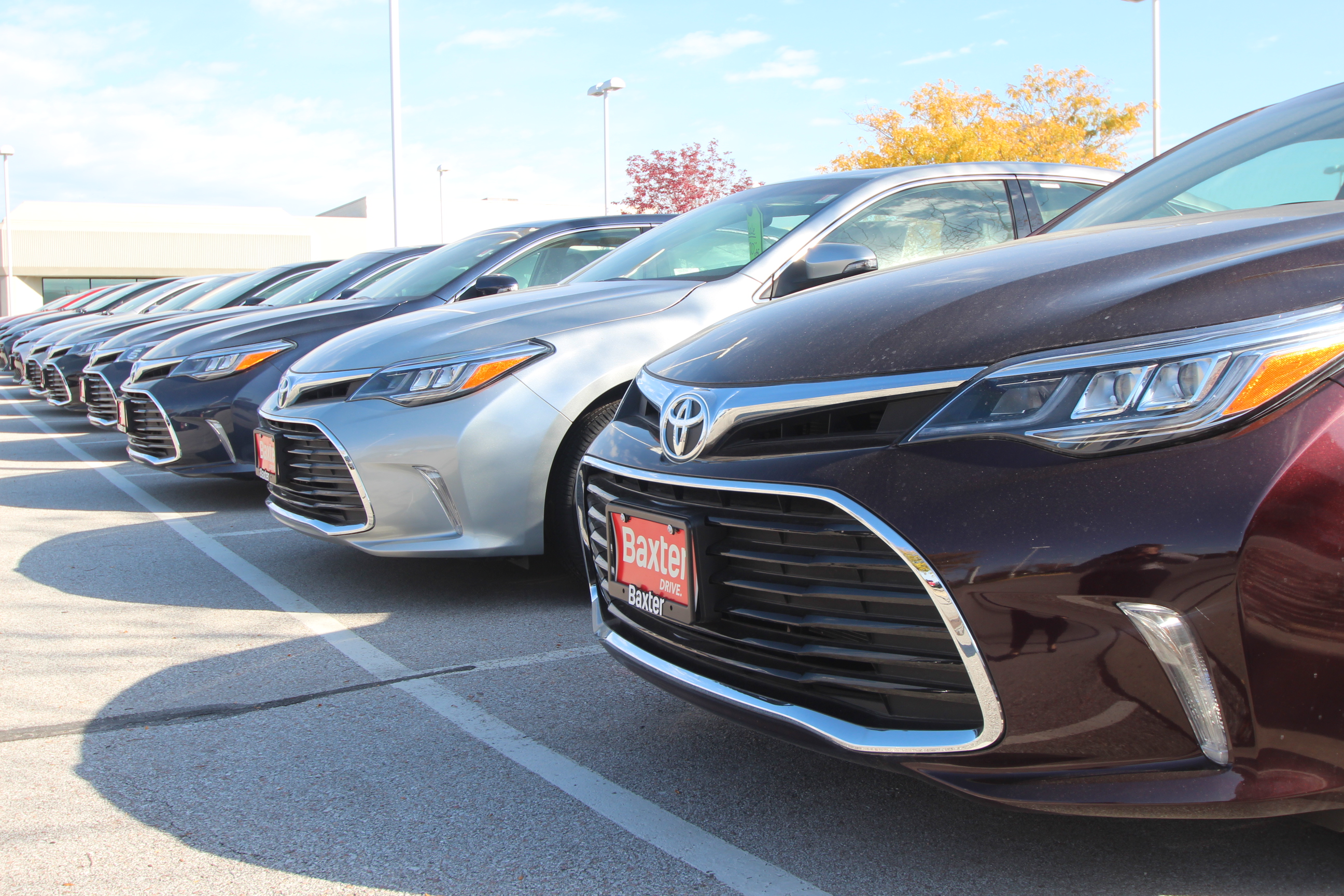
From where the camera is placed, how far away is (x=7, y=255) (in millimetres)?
44375

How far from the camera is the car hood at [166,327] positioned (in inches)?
314

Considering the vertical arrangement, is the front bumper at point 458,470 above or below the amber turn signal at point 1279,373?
below

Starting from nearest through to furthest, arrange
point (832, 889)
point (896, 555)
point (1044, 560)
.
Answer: point (1044, 560) → point (896, 555) → point (832, 889)

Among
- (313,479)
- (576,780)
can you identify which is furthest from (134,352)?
(576,780)

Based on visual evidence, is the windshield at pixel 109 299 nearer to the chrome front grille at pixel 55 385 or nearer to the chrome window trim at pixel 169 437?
the chrome front grille at pixel 55 385

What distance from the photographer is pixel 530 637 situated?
141 inches

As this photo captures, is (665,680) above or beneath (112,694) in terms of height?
above

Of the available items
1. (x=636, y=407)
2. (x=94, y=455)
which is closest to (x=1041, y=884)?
(x=636, y=407)

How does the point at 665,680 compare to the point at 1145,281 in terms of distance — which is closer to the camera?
the point at 1145,281

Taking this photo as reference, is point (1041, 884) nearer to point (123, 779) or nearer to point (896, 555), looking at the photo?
point (896, 555)

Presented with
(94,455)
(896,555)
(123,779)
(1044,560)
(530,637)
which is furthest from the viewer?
(94,455)

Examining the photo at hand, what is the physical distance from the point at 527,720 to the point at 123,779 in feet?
3.15

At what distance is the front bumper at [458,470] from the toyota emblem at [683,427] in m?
1.46

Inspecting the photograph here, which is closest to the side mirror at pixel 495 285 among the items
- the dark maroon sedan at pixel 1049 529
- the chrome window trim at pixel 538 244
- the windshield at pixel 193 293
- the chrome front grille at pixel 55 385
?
the chrome window trim at pixel 538 244
